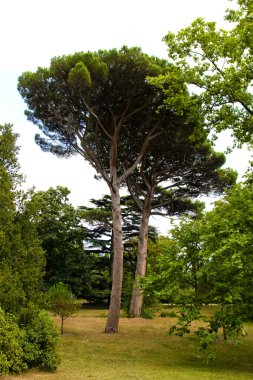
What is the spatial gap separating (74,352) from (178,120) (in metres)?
12.3

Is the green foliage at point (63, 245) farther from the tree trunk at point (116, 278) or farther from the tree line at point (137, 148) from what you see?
the tree trunk at point (116, 278)

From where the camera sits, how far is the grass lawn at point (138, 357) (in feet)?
35.3

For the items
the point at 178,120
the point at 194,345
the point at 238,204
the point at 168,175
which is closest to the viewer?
the point at 238,204

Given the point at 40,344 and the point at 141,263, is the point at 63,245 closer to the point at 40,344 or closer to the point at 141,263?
the point at 141,263

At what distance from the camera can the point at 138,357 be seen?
14.0m

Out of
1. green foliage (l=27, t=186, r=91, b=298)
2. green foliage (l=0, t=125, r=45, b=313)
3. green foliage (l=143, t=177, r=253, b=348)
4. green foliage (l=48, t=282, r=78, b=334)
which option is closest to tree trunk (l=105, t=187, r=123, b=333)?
green foliage (l=48, t=282, r=78, b=334)

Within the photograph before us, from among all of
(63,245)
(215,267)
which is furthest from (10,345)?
(63,245)

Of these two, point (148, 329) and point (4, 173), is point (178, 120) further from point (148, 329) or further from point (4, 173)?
point (4, 173)

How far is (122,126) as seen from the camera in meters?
21.9

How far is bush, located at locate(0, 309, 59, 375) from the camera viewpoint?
376 inches

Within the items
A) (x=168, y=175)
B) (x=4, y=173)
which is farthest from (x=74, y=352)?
(x=168, y=175)

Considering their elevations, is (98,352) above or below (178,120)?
below

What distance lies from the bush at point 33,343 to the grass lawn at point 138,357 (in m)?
0.31

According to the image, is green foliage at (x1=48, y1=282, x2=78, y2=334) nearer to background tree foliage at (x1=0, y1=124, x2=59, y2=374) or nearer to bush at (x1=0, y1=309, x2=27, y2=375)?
background tree foliage at (x1=0, y1=124, x2=59, y2=374)
